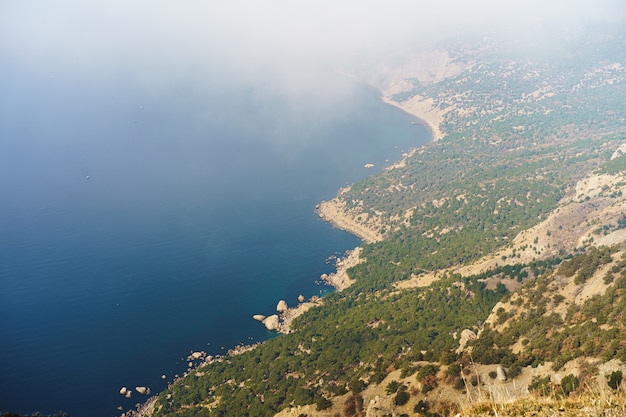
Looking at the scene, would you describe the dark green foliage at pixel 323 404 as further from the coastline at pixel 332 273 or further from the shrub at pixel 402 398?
the coastline at pixel 332 273

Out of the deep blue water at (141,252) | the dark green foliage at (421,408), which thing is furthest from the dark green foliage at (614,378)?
the deep blue water at (141,252)

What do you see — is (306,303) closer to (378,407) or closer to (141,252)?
(141,252)

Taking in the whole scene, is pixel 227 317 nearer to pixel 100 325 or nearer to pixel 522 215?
pixel 100 325

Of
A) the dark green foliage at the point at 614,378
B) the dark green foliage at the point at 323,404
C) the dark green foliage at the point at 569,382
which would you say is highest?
the dark green foliage at the point at 323,404

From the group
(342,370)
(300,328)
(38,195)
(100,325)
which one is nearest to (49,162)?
(38,195)

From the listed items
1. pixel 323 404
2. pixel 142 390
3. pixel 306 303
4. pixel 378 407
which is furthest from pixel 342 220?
pixel 378 407
